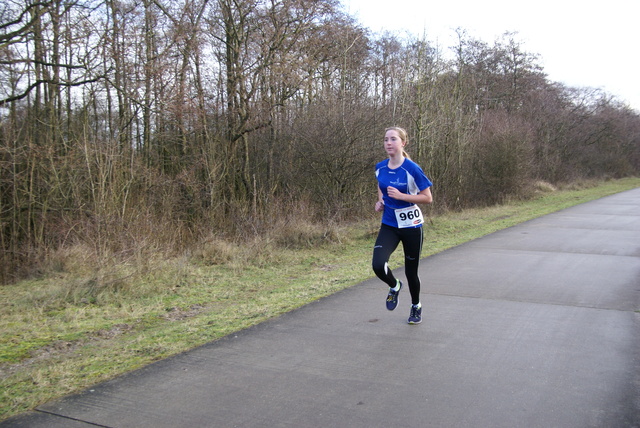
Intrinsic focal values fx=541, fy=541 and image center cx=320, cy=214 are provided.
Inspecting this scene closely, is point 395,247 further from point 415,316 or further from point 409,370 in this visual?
point 409,370

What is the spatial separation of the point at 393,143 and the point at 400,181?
0.38 m

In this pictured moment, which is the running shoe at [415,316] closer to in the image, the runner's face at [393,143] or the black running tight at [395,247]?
the black running tight at [395,247]

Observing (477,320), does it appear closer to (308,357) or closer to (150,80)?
(308,357)

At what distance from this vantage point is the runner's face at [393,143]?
5223mm

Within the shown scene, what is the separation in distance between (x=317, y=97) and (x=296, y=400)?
1389 centimetres

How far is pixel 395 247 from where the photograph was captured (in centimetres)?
546

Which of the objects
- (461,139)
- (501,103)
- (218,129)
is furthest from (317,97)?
(501,103)

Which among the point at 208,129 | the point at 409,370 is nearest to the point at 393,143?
the point at 409,370

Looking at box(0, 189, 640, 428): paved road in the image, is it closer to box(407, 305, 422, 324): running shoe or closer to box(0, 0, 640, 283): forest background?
box(407, 305, 422, 324): running shoe

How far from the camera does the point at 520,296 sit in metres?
6.76

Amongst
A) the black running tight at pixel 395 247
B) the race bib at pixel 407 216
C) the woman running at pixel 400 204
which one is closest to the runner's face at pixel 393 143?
the woman running at pixel 400 204

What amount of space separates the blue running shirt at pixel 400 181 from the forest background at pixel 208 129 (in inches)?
180

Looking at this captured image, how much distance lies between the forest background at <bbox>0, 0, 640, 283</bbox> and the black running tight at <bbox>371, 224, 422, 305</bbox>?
4462 millimetres

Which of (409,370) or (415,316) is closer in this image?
(409,370)
